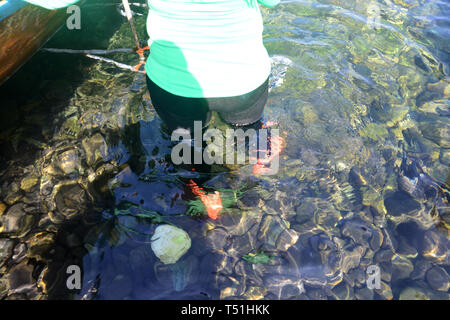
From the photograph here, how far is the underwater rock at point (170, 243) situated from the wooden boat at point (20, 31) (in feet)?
11.4

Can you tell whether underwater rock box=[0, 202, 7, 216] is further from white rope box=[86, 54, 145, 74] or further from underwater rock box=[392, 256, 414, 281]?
underwater rock box=[392, 256, 414, 281]

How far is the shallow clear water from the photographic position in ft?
8.47

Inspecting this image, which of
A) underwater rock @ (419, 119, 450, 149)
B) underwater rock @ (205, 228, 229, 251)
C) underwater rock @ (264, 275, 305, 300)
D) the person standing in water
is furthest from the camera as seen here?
underwater rock @ (419, 119, 450, 149)

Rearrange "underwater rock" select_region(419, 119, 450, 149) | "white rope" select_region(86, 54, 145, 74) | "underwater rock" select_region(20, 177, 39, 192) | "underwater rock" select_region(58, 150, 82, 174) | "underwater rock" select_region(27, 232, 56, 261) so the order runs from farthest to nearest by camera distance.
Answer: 1. "white rope" select_region(86, 54, 145, 74)
2. "underwater rock" select_region(419, 119, 450, 149)
3. "underwater rock" select_region(58, 150, 82, 174)
4. "underwater rock" select_region(20, 177, 39, 192)
5. "underwater rock" select_region(27, 232, 56, 261)

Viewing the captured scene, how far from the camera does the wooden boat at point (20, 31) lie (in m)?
3.57

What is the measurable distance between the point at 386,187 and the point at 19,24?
5671 millimetres

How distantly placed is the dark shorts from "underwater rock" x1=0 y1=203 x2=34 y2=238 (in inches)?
76.4

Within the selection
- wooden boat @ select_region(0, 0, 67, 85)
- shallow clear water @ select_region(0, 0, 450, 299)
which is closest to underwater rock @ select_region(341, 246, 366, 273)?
shallow clear water @ select_region(0, 0, 450, 299)

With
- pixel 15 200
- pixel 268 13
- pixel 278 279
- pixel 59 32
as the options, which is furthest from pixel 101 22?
pixel 278 279

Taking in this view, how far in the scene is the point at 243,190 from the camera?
3.23 m

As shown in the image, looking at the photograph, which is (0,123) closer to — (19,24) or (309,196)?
(19,24)

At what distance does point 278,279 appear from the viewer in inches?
102

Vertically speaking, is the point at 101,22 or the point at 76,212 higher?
the point at 101,22

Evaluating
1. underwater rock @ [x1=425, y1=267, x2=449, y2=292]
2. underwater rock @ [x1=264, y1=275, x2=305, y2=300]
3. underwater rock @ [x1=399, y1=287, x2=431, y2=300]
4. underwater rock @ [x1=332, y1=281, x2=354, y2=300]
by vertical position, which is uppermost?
underwater rock @ [x1=264, y1=275, x2=305, y2=300]
